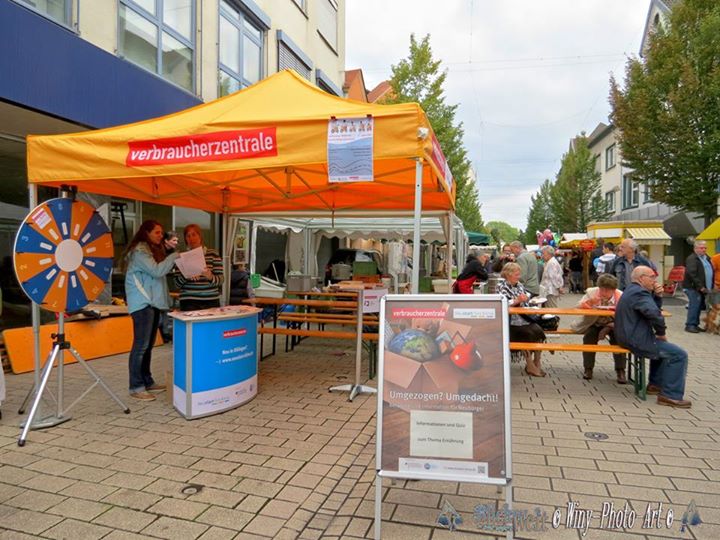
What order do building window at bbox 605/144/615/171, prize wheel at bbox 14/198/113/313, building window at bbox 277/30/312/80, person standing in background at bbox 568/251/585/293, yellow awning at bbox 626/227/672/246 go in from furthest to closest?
building window at bbox 605/144/615/171 < person standing in background at bbox 568/251/585/293 < yellow awning at bbox 626/227/672/246 < building window at bbox 277/30/312/80 < prize wheel at bbox 14/198/113/313

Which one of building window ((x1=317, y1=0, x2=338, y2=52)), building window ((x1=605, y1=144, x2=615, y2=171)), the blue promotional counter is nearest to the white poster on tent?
the blue promotional counter

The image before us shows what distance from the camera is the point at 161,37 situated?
9.02 m

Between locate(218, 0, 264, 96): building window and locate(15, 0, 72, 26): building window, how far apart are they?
164 inches

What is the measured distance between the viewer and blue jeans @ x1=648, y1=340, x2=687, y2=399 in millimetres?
5137

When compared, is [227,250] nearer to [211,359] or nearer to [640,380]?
[211,359]

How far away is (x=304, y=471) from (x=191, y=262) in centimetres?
264

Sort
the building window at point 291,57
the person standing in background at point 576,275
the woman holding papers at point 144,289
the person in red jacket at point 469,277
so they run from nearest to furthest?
the woman holding papers at point 144,289 < the person in red jacket at point 469,277 < the building window at point 291,57 < the person standing in background at point 576,275

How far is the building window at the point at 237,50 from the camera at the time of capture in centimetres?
A: 1123

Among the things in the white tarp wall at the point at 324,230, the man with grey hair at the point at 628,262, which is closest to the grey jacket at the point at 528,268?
the man with grey hair at the point at 628,262

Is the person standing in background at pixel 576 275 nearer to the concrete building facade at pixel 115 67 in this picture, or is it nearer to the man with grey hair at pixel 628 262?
the man with grey hair at pixel 628 262

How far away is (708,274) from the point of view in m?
10.2

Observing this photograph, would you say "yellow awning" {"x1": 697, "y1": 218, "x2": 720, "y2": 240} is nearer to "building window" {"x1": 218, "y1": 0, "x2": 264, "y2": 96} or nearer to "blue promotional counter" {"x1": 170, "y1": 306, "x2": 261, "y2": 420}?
"building window" {"x1": 218, "y1": 0, "x2": 264, "y2": 96}

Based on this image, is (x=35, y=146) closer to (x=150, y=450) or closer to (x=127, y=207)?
(x=150, y=450)

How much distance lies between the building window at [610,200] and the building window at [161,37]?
3166 cm
